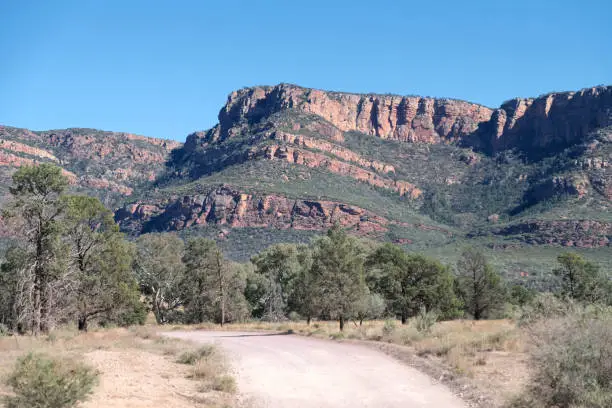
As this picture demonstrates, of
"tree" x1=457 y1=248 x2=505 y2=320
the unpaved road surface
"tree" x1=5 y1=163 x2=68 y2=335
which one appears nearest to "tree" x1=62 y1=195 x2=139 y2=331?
"tree" x1=5 y1=163 x2=68 y2=335

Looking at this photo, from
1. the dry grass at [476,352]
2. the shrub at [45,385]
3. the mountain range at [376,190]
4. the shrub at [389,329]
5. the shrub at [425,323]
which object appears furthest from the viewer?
the mountain range at [376,190]

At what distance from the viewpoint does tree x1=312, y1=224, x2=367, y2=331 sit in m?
30.7

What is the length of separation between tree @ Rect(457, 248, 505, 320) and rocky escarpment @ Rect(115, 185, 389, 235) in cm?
7532

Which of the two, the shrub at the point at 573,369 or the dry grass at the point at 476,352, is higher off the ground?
the shrub at the point at 573,369

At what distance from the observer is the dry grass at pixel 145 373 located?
422 inches

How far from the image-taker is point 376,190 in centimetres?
16850

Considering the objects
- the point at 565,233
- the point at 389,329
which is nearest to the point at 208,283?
the point at 389,329

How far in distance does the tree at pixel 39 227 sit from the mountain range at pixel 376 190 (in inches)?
2806

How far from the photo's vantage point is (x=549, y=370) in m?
8.95

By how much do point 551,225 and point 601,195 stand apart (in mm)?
21483

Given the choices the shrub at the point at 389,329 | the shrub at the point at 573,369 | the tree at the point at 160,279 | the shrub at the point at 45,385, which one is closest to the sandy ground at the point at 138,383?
the shrub at the point at 45,385

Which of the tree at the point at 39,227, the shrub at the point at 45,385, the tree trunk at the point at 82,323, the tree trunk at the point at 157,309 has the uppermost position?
the tree at the point at 39,227

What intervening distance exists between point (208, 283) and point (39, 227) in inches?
1081

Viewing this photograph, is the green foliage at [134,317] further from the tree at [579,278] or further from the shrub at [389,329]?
the tree at [579,278]
